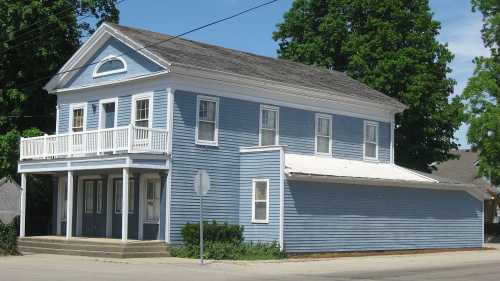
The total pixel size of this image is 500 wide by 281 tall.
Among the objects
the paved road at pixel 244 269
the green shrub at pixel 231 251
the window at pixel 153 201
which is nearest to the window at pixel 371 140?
the paved road at pixel 244 269

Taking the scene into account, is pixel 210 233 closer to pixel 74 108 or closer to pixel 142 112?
pixel 142 112

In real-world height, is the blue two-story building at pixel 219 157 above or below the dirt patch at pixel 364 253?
above

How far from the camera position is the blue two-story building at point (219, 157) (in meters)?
28.2

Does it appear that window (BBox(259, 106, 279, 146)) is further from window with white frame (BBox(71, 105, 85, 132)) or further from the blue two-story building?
window with white frame (BBox(71, 105, 85, 132))

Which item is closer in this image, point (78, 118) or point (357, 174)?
point (357, 174)

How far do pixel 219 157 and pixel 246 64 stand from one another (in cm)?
511

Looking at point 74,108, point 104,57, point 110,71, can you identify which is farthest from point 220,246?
point 74,108

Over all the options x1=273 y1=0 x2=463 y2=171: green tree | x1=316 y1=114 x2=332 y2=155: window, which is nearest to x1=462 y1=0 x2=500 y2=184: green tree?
x1=273 y1=0 x2=463 y2=171: green tree

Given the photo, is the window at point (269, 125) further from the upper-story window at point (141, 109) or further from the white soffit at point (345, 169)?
the upper-story window at point (141, 109)

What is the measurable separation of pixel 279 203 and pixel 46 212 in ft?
46.7

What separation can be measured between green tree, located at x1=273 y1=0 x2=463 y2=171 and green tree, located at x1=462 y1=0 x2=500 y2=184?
4.83 feet

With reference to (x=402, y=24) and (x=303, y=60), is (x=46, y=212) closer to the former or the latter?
(x=303, y=60)

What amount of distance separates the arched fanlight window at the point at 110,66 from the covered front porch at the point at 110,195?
13.3 feet

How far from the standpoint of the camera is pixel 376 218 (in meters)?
31.7
